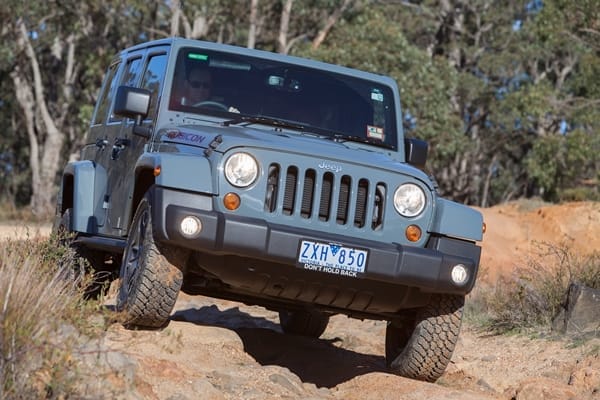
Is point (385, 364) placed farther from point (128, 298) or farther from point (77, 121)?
point (77, 121)

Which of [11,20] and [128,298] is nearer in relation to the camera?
[128,298]

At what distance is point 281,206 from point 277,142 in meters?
0.44

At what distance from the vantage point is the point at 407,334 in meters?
7.97

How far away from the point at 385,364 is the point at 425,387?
1562 mm

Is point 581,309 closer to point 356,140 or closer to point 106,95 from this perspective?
point 356,140

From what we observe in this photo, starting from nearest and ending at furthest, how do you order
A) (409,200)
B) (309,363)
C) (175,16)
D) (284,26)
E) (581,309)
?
1. (409,200)
2. (309,363)
3. (581,309)
4. (175,16)
5. (284,26)

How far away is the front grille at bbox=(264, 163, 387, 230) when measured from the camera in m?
6.60

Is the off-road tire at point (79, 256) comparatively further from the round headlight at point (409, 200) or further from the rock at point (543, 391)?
the rock at point (543, 391)

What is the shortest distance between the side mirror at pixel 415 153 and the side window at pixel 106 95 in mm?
2629

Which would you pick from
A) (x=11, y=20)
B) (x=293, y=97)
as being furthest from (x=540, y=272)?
(x=11, y=20)

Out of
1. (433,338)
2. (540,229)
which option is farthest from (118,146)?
(540,229)

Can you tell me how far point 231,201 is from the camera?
6535 mm

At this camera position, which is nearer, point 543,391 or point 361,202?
point 361,202

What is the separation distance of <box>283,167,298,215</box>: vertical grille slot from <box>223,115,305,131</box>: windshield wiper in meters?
1.00
